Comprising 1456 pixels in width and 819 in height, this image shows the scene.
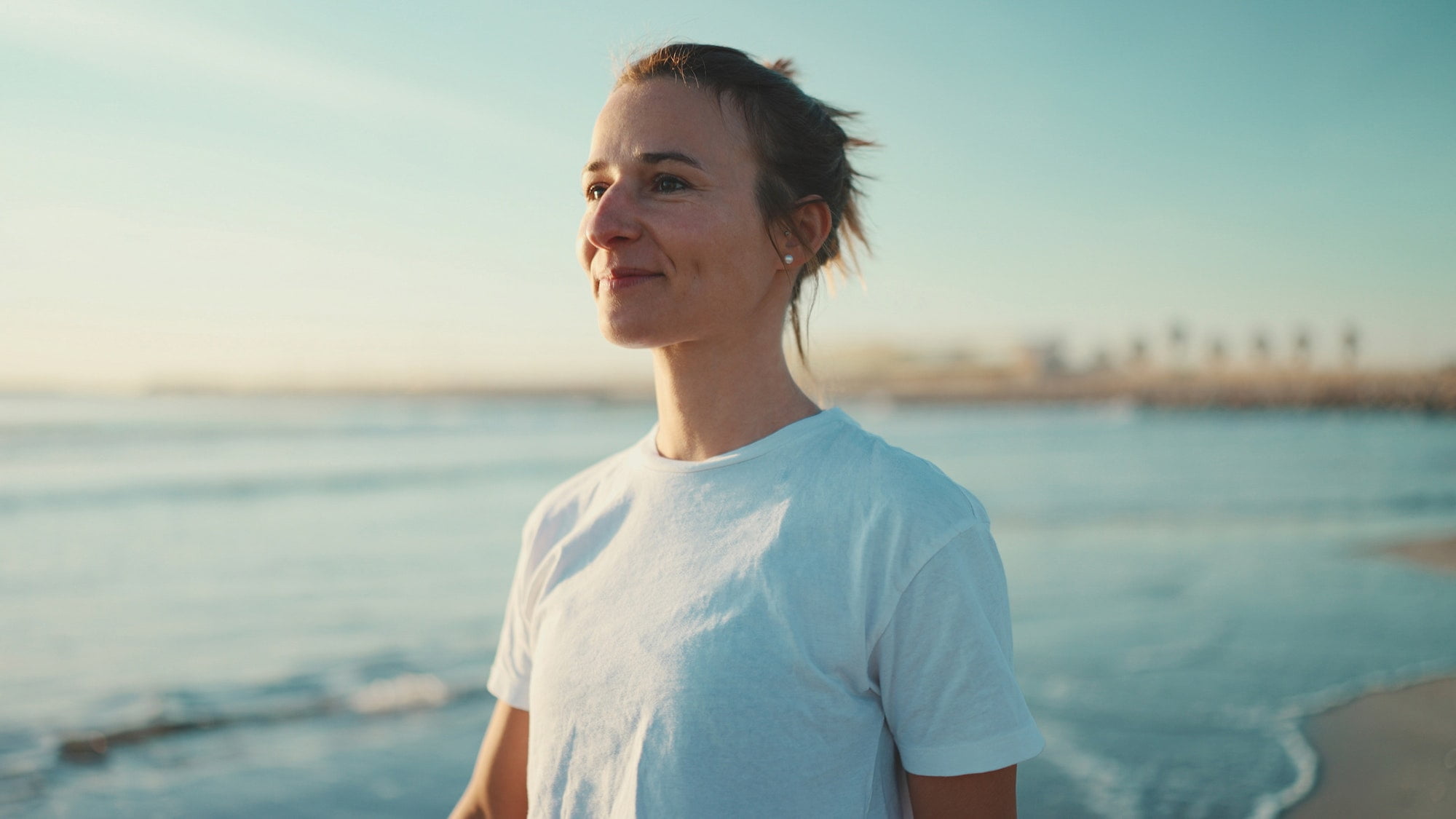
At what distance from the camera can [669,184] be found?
155cm

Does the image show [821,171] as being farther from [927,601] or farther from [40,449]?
[40,449]

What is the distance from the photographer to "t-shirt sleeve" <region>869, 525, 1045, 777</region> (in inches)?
50.3

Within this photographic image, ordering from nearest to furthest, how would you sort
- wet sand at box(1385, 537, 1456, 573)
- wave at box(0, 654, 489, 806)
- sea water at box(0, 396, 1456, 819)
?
sea water at box(0, 396, 1456, 819)
wave at box(0, 654, 489, 806)
wet sand at box(1385, 537, 1456, 573)

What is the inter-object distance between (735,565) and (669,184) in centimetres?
63

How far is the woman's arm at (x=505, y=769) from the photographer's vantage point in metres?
1.79

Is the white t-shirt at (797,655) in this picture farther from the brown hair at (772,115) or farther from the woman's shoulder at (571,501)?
the brown hair at (772,115)

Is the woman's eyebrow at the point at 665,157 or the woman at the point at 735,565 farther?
the woman's eyebrow at the point at 665,157

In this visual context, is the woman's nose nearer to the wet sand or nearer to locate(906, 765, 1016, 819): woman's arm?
locate(906, 765, 1016, 819): woman's arm

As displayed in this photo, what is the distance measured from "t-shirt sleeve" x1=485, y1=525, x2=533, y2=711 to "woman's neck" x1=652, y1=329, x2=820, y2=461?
39 centimetres

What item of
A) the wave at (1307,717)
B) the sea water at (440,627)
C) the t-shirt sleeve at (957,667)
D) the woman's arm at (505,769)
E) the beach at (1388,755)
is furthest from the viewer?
the sea water at (440,627)

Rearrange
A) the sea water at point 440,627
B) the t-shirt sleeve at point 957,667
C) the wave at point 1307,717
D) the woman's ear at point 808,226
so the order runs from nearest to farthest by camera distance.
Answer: the t-shirt sleeve at point 957,667, the woman's ear at point 808,226, the wave at point 1307,717, the sea water at point 440,627

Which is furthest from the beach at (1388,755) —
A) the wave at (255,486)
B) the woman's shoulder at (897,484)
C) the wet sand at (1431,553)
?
the wave at (255,486)

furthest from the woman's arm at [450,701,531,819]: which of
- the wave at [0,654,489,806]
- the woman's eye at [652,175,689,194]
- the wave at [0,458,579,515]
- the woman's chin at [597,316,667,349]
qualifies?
the wave at [0,458,579,515]

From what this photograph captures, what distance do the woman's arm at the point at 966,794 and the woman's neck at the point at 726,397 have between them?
1.97 ft
